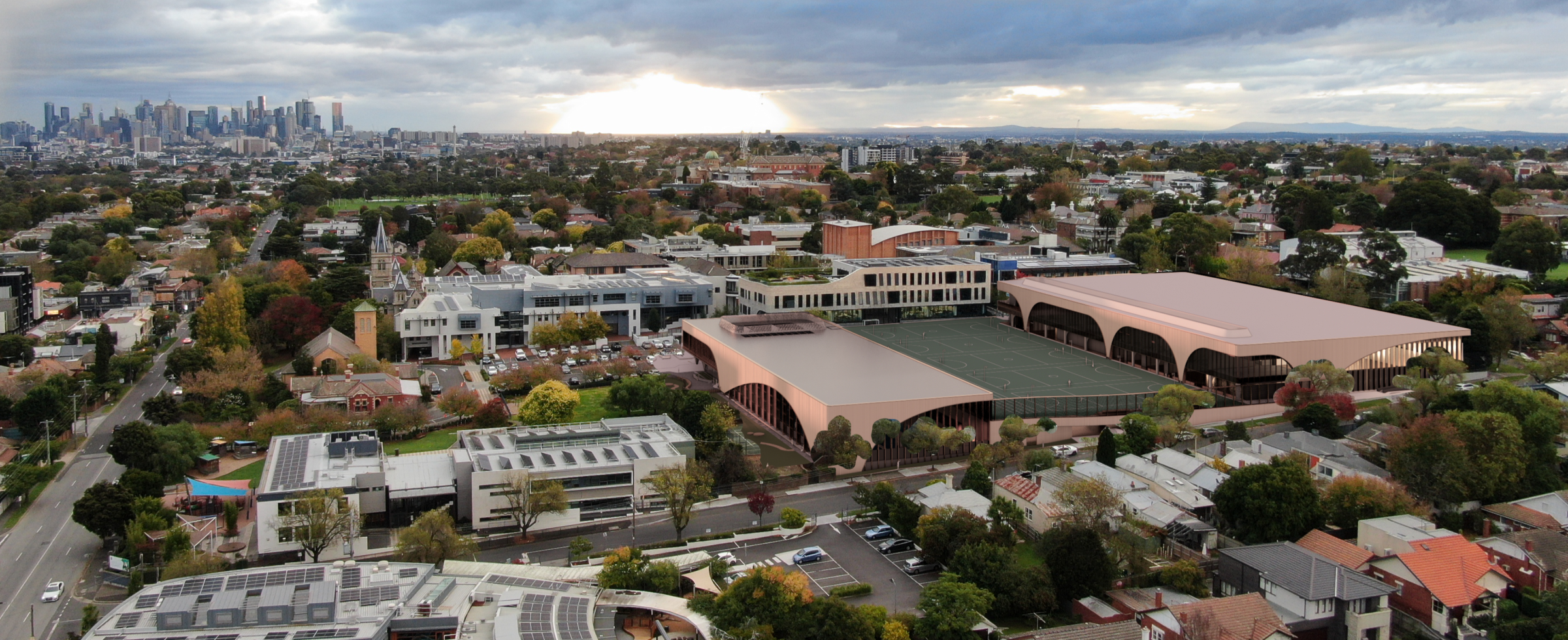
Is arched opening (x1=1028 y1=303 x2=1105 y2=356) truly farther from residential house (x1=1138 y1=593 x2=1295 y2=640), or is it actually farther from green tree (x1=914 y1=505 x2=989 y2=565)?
residential house (x1=1138 y1=593 x2=1295 y2=640)

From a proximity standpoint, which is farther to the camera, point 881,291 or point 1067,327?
point 881,291

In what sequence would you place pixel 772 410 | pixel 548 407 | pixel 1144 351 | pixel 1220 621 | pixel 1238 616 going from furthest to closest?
pixel 1144 351
pixel 772 410
pixel 548 407
pixel 1238 616
pixel 1220 621

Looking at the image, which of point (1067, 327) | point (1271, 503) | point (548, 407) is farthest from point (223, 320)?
point (1271, 503)

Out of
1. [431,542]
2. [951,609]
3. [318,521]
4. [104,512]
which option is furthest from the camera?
[104,512]

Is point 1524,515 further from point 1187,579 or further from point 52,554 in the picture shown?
point 52,554

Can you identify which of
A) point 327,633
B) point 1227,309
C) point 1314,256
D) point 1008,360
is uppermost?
point 1314,256

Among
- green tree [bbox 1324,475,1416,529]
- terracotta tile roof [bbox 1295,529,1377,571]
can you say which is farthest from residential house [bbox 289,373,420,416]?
green tree [bbox 1324,475,1416,529]

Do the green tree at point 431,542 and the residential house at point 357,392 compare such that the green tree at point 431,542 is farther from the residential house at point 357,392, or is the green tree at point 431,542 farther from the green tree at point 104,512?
the residential house at point 357,392

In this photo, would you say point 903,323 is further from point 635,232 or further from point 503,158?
point 503,158

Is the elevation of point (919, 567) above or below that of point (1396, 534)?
below
